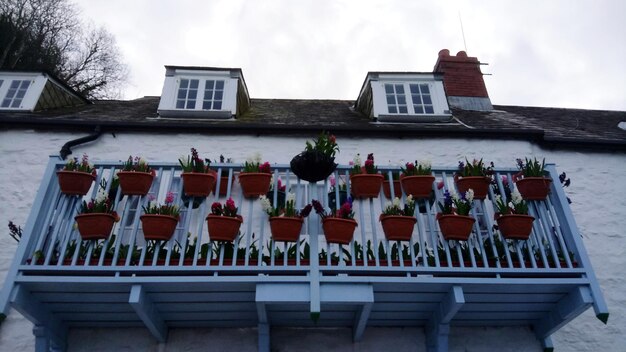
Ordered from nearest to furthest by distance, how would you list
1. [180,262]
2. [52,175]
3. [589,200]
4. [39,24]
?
[180,262] < [52,175] < [589,200] < [39,24]

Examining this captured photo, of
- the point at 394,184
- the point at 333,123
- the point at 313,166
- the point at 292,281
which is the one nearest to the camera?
the point at 292,281

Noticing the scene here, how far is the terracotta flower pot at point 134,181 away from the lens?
5.57 meters

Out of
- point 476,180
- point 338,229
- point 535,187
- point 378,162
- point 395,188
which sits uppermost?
point 378,162

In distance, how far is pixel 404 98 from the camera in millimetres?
9680

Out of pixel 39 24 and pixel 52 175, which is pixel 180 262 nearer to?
pixel 52 175

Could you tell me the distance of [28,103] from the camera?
9.25 metres

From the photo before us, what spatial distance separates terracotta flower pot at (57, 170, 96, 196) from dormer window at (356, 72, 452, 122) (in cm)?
536

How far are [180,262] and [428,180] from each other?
112 inches

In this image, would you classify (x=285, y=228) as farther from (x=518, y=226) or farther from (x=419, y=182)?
(x=518, y=226)

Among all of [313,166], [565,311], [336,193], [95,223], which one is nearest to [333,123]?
[313,166]

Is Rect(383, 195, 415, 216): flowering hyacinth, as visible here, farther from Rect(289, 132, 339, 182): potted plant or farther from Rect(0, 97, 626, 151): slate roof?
Rect(0, 97, 626, 151): slate roof

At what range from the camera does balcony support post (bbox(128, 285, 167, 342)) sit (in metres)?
4.86

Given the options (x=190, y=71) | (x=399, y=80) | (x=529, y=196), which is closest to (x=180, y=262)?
(x=529, y=196)

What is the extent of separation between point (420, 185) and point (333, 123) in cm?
346
